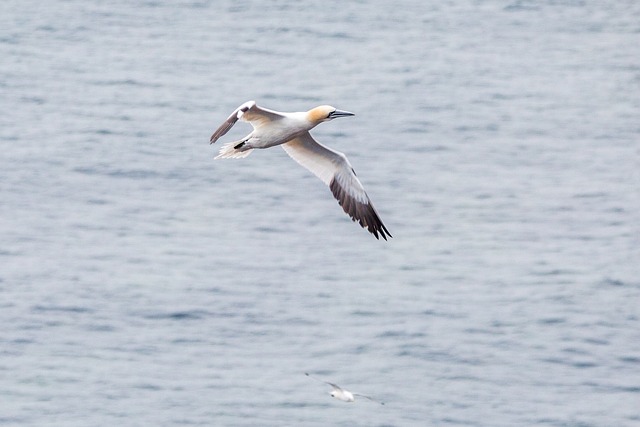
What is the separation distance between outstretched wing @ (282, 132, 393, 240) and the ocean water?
736 cm

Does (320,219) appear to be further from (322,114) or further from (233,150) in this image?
(322,114)

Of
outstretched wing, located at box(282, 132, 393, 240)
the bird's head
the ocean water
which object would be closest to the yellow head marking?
the bird's head

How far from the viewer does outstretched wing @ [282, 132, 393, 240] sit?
22.7 meters

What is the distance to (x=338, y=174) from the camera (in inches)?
901

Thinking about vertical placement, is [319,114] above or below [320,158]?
above

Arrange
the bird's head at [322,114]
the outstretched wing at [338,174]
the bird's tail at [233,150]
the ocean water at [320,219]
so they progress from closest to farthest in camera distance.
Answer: the bird's head at [322,114]
the bird's tail at [233,150]
the outstretched wing at [338,174]
the ocean water at [320,219]

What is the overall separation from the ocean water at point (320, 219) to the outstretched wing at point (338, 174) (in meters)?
7.36

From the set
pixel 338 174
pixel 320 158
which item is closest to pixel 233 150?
pixel 320 158

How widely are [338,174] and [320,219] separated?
14.7 meters

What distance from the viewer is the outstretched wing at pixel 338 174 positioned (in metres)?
22.7

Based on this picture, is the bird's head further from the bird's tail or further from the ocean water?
the ocean water

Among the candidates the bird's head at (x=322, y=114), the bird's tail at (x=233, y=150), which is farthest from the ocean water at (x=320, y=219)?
the bird's head at (x=322, y=114)

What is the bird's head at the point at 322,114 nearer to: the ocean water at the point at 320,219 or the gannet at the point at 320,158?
the gannet at the point at 320,158

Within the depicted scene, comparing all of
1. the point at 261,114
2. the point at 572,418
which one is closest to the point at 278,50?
the point at 572,418
